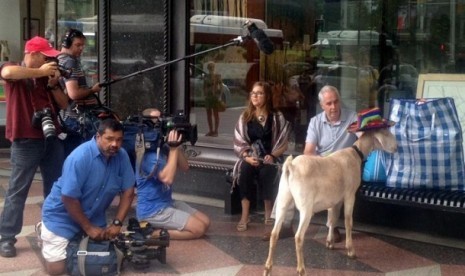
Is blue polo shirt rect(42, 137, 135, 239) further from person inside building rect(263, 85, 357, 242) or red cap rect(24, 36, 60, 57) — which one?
person inside building rect(263, 85, 357, 242)

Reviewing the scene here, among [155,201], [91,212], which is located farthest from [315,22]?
[91,212]

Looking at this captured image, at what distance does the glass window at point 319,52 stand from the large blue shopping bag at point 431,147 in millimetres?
1330

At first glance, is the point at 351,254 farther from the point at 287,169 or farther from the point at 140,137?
the point at 140,137

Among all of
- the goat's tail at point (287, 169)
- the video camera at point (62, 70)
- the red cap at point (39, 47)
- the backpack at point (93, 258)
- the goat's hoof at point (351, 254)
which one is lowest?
the goat's hoof at point (351, 254)

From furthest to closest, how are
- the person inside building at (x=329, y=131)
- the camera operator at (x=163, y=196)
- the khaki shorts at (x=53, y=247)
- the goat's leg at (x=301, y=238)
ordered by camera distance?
the person inside building at (x=329, y=131), the camera operator at (x=163, y=196), the khaki shorts at (x=53, y=247), the goat's leg at (x=301, y=238)

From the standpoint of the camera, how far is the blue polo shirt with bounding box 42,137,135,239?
5.94 meters

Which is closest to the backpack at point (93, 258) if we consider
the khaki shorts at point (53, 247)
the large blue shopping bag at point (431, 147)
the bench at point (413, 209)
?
the khaki shorts at point (53, 247)

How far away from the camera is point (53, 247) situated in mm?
6074

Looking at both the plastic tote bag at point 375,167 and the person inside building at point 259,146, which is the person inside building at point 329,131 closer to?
the plastic tote bag at point 375,167

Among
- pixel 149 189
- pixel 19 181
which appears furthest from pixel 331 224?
pixel 19 181

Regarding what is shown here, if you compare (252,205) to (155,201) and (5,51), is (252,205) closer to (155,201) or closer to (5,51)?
(155,201)

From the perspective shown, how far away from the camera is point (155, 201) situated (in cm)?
695

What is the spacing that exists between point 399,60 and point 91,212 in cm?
383

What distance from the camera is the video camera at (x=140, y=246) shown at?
6141mm
